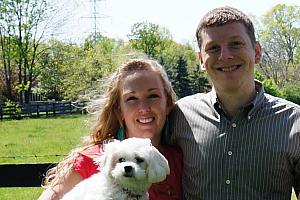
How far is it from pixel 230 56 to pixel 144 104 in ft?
2.69

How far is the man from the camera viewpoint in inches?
146

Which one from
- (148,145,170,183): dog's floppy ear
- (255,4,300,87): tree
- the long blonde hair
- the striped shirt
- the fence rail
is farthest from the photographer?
(255,4,300,87): tree

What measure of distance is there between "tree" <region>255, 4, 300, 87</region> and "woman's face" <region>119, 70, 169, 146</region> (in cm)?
5799

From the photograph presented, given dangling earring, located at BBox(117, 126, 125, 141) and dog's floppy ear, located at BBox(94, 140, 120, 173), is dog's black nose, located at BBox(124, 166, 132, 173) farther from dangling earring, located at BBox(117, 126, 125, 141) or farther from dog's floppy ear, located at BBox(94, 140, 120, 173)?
dangling earring, located at BBox(117, 126, 125, 141)

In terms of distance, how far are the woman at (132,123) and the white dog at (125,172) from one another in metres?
0.30

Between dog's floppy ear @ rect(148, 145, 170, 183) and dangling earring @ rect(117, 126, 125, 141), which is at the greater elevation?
dangling earring @ rect(117, 126, 125, 141)

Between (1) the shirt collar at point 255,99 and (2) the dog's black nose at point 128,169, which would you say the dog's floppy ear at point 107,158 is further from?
(1) the shirt collar at point 255,99

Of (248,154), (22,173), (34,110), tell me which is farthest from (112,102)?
(34,110)

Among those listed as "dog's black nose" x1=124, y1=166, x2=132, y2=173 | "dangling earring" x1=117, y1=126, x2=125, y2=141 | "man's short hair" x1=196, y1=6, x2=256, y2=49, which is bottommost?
"dog's black nose" x1=124, y1=166, x2=132, y2=173

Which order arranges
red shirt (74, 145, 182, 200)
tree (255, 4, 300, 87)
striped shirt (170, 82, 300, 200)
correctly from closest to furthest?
striped shirt (170, 82, 300, 200) < red shirt (74, 145, 182, 200) < tree (255, 4, 300, 87)

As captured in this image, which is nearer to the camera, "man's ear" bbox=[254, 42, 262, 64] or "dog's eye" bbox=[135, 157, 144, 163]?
"dog's eye" bbox=[135, 157, 144, 163]

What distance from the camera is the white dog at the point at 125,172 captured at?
3623 mm

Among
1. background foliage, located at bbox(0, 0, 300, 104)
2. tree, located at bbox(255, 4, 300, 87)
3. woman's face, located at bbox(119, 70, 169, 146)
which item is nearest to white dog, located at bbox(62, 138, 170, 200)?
woman's face, located at bbox(119, 70, 169, 146)

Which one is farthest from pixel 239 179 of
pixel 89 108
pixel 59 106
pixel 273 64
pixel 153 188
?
pixel 273 64
